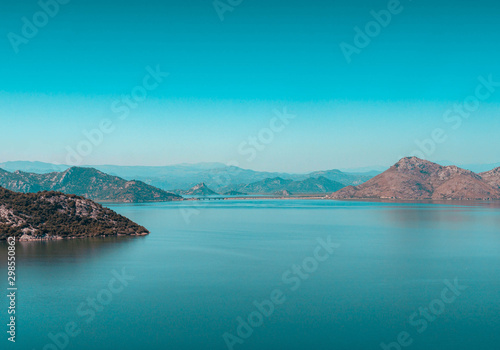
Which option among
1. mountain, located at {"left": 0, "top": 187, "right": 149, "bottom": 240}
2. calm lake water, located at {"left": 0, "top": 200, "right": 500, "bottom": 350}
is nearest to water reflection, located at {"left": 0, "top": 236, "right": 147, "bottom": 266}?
calm lake water, located at {"left": 0, "top": 200, "right": 500, "bottom": 350}

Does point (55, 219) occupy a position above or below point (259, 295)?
above

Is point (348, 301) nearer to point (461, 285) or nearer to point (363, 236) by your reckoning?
point (461, 285)

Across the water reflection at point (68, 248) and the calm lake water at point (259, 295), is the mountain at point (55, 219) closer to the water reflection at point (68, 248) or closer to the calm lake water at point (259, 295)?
the water reflection at point (68, 248)

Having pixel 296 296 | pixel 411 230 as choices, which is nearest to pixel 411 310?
pixel 296 296

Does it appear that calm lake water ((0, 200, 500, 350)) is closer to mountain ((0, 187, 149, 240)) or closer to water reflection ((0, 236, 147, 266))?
water reflection ((0, 236, 147, 266))

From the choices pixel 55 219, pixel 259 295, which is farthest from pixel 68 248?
pixel 259 295

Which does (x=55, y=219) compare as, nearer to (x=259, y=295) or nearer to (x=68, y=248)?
(x=68, y=248)
